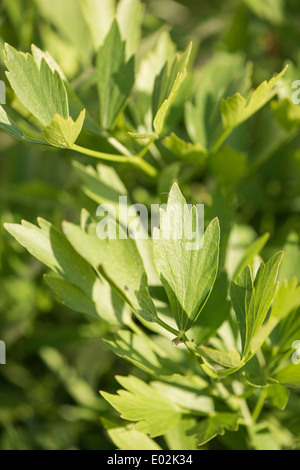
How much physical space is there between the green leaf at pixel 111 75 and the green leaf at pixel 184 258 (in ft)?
0.44

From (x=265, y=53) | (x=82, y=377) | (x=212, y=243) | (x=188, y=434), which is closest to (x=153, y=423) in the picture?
(x=188, y=434)

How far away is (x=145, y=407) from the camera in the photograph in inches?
15.7

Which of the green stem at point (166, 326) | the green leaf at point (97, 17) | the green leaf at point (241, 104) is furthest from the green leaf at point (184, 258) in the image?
the green leaf at point (97, 17)

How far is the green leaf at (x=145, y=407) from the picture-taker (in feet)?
1.26

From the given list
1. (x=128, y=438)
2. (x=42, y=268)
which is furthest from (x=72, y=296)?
(x=42, y=268)

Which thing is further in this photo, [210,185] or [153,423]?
[210,185]

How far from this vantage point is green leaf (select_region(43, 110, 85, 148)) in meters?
0.35

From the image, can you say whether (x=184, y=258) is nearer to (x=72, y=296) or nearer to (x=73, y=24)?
(x=72, y=296)

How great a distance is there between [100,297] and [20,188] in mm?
245

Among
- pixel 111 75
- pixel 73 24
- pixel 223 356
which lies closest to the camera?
pixel 223 356

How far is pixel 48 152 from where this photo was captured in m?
0.66

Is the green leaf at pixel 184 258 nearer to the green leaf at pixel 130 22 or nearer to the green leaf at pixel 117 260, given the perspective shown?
the green leaf at pixel 117 260

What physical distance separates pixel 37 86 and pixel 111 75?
0.31 feet
